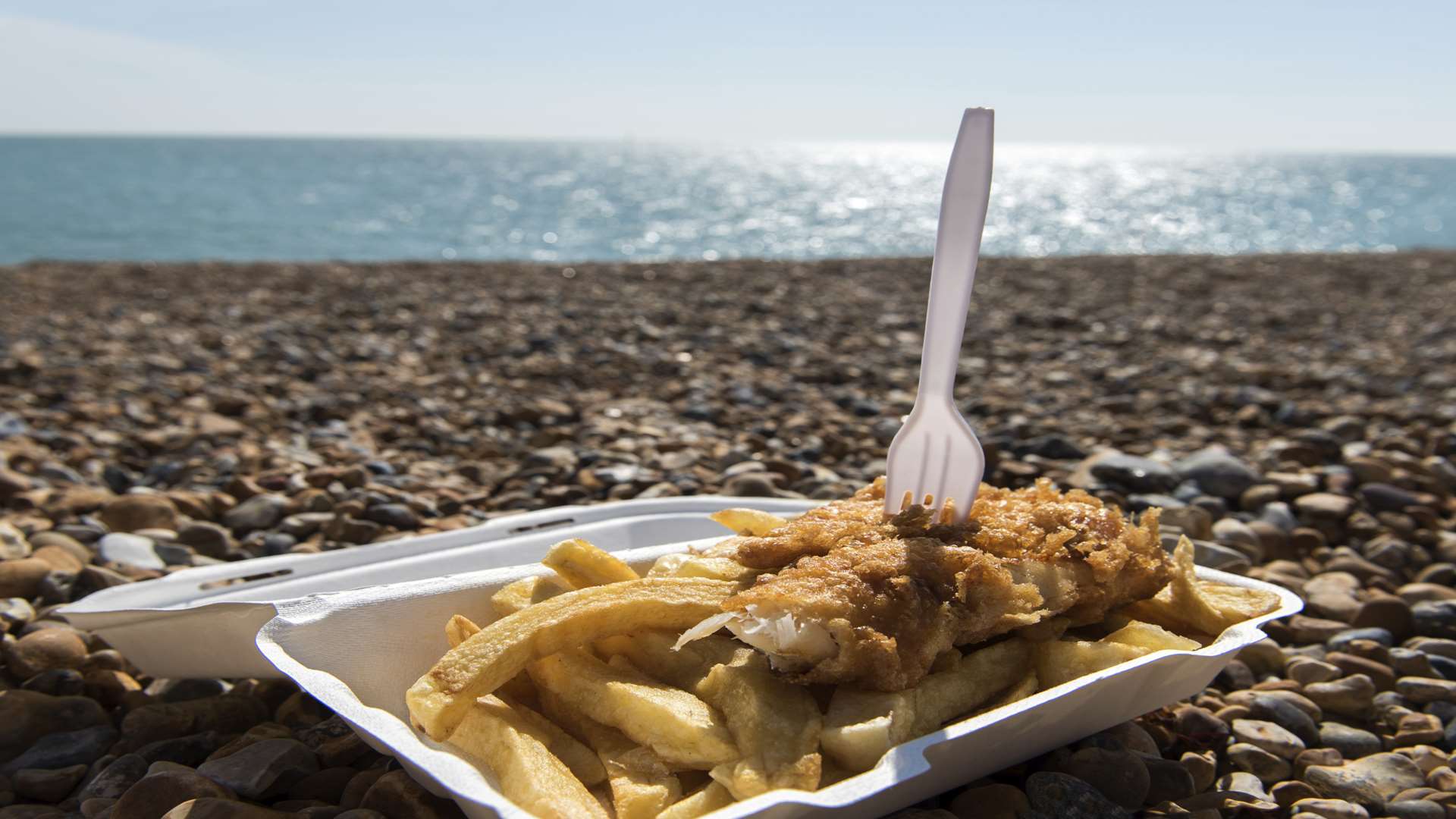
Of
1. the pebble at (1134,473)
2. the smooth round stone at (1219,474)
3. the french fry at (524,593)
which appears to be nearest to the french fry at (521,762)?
the french fry at (524,593)

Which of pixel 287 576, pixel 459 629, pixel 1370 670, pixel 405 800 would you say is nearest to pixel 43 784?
pixel 287 576

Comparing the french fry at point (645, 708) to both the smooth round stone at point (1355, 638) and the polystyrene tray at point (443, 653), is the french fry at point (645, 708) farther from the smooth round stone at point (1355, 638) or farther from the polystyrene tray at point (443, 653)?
the smooth round stone at point (1355, 638)

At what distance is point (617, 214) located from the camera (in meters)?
45.2

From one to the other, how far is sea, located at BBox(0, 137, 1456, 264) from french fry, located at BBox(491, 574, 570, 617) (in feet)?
59.6

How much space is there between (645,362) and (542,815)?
6.94 m

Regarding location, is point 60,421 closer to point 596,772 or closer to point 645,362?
point 645,362

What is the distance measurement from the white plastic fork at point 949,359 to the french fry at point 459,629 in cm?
101

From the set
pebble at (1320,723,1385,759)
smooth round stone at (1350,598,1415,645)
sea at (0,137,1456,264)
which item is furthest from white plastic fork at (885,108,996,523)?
sea at (0,137,1456,264)

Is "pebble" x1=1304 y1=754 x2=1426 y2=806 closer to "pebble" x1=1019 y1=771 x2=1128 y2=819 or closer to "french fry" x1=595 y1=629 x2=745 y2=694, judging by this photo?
"pebble" x1=1019 y1=771 x2=1128 y2=819

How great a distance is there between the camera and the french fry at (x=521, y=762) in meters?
1.77

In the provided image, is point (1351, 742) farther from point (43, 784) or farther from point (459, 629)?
point (43, 784)

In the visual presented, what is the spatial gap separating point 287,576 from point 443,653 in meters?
0.89

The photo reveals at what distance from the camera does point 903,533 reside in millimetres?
2373

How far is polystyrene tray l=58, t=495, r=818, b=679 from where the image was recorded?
8.82 feet
